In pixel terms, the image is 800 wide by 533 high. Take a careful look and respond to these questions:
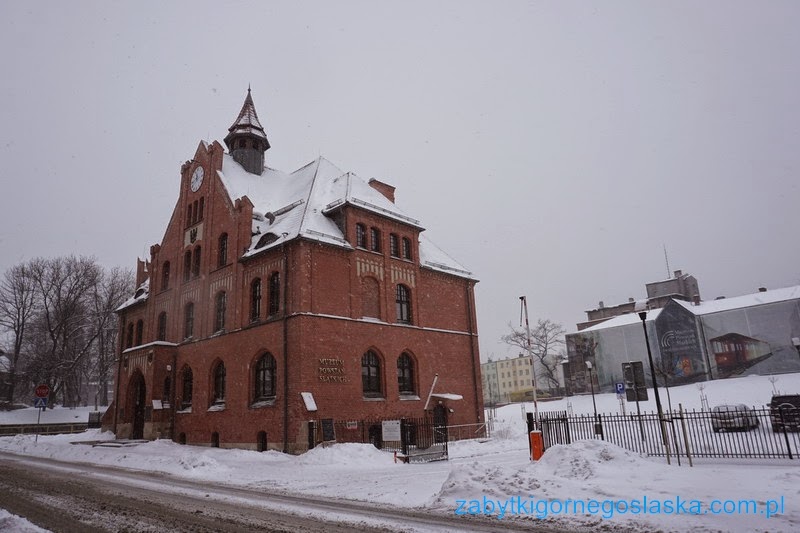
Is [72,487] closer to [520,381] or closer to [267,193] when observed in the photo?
[267,193]

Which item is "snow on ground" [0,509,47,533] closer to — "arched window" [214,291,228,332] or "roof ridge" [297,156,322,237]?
"roof ridge" [297,156,322,237]

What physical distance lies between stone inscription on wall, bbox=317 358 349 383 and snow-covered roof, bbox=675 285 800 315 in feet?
139

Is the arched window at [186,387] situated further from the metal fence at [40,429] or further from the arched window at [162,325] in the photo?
the metal fence at [40,429]

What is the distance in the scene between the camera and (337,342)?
24734 millimetres

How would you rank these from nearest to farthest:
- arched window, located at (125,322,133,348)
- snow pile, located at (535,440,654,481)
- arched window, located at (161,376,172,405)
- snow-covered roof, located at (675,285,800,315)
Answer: snow pile, located at (535,440,654,481), arched window, located at (161,376,172,405), arched window, located at (125,322,133,348), snow-covered roof, located at (675,285,800,315)

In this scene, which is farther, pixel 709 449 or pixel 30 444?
pixel 30 444

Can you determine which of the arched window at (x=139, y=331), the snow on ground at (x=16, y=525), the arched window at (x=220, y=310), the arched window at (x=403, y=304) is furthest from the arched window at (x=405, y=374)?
the arched window at (x=139, y=331)

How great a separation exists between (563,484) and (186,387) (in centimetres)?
2655

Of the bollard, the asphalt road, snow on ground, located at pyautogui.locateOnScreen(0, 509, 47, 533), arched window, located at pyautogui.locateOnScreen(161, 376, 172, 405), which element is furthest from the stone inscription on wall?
snow on ground, located at pyautogui.locateOnScreen(0, 509, 47, 533)

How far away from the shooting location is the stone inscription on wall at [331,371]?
77.8 feet

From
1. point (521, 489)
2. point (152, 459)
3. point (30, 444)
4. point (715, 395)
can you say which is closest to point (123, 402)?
point (30, 444)

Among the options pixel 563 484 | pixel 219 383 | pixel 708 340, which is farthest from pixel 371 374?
→ pixel 708 340

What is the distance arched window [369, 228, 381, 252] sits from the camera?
2852 centimetres

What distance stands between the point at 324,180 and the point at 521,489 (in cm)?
2416
